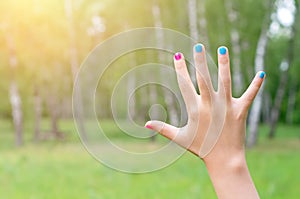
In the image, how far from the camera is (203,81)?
1477mm

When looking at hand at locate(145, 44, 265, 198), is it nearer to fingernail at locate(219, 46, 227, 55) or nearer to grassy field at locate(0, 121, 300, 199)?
fingernail at locate(219, 46, 227, 55)

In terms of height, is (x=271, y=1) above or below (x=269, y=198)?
above

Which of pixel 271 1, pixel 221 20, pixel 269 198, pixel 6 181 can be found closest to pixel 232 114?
pixel 269 198

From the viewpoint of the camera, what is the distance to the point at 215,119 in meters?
1.50

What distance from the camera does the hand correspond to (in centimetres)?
149

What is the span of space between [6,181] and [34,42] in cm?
1179

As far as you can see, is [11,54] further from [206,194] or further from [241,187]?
[241,187]

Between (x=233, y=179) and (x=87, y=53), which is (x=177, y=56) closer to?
(x=233, y=179)

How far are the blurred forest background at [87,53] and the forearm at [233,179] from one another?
16.9 ft

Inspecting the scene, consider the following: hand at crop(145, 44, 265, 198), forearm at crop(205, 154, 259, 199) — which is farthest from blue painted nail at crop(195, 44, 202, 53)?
forearm at crop(205, 154, 259, 199)

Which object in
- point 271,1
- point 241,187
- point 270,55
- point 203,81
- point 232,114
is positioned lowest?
point 270,55

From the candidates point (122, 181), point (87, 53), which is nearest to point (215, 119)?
point (122, 181)

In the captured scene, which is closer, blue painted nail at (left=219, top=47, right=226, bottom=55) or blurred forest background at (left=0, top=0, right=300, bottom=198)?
blue painted nail at (left=219, top=47, right=226, bottom=55)

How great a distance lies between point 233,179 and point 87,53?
46.1 ft
